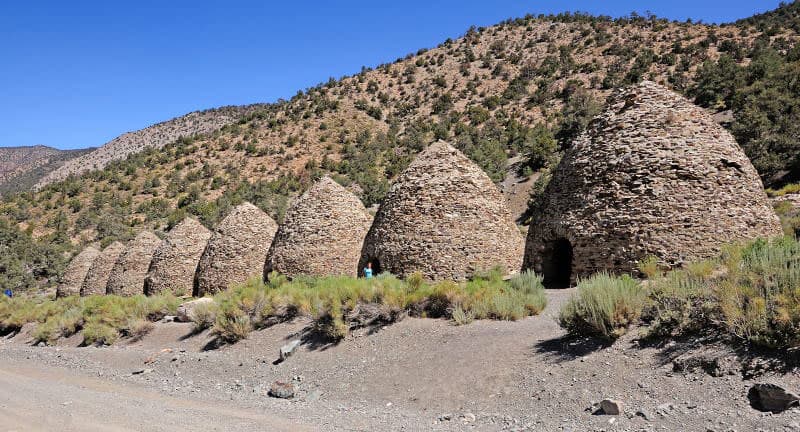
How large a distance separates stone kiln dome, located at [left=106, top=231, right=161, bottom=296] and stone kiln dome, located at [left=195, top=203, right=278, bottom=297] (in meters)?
5.19

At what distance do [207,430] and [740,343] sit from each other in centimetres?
621

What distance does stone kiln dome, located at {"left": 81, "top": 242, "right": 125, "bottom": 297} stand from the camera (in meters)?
23.4

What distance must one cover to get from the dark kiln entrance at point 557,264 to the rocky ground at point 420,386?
2.18ft

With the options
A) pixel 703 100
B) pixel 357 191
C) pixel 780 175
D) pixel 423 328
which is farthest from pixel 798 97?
pixel 423 328

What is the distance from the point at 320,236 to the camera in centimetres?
1492

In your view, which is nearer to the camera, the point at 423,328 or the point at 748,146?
the point at 423,328

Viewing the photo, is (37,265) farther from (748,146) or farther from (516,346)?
(748,146)

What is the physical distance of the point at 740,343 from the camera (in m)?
5.72

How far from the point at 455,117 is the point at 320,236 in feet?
124

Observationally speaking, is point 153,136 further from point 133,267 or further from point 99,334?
point 99,334

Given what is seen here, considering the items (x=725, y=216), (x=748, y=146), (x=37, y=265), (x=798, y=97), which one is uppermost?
(x=798, y=97)

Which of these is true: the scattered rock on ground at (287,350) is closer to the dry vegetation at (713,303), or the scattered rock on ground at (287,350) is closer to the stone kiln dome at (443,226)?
the stone kiln dome at (443,226)

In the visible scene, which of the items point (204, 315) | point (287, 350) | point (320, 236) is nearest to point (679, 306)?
point (287, 350)

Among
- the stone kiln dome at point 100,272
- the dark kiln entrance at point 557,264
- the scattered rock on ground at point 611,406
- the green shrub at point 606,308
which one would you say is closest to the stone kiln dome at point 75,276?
the stone kiln dome at point 100,272
